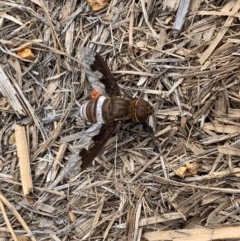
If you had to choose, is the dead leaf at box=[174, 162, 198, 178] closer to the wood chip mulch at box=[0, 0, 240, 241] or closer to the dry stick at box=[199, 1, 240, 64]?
the wood chip mulch at box=[0, 0, 240, 241]

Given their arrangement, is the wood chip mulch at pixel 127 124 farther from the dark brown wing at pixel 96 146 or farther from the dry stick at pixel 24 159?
the dark brown wing at pixel 96 146

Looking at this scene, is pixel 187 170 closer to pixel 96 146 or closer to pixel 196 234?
pixel 196 234

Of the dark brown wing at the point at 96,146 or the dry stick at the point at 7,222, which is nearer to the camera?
the dark brown wing at the point at 96,146

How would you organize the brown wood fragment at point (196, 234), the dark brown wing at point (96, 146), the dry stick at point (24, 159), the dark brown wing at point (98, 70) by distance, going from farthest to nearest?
the dry stick at point (24, 159) → the dark brown wing at point (98, 70) → the dark brown wing at point (96, 146) → the brown wood fragment at point (196, 234)

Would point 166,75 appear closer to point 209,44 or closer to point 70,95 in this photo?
point 209,44

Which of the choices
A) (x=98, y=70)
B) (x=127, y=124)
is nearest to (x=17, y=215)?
(x=127, y=124)

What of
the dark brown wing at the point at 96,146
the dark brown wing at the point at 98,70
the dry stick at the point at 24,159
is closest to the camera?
the dark brown wing at the point at 96,146

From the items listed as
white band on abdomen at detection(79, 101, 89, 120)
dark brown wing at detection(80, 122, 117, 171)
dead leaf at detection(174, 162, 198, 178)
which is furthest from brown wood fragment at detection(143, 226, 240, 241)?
white band on abdomen at detection(79, 101, 89, 120)

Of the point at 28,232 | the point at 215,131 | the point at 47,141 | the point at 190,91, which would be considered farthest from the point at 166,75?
the point at 28,232

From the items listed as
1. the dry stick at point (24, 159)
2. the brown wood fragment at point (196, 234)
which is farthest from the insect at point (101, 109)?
the brown wood fragment at point (196, 234)
